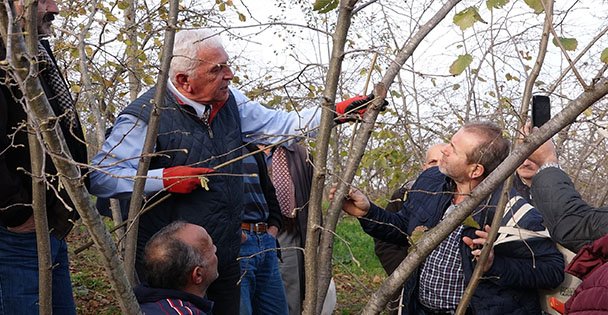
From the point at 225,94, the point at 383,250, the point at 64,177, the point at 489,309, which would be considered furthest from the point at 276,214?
the point at 64,177

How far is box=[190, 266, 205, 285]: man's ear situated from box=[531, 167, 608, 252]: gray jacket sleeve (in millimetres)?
1356

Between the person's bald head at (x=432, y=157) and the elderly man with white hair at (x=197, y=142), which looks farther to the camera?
the person's bald head at (x=432, y=157)

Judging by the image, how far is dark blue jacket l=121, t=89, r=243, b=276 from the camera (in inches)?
120

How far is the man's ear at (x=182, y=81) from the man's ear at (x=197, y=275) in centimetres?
74

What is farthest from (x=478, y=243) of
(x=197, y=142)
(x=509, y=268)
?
(x=197, y=142)

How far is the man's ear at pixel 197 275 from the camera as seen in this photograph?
293cm

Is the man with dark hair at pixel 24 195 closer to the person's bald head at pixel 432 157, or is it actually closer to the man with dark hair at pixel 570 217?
the man with dark hair at pixel 570 217

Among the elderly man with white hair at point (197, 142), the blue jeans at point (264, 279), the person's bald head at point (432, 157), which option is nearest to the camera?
the elderly man with white hair at point (197, 142)

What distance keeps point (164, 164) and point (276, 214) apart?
1.20 metres

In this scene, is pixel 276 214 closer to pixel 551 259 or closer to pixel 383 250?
pixel 383 250

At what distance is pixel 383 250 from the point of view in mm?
4527

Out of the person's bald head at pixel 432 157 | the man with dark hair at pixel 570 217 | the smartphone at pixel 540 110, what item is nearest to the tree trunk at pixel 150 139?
the smartphone at pixel 540 110

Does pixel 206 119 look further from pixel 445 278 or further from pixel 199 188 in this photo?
pixel 445 278

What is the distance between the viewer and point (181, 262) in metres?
2.94
